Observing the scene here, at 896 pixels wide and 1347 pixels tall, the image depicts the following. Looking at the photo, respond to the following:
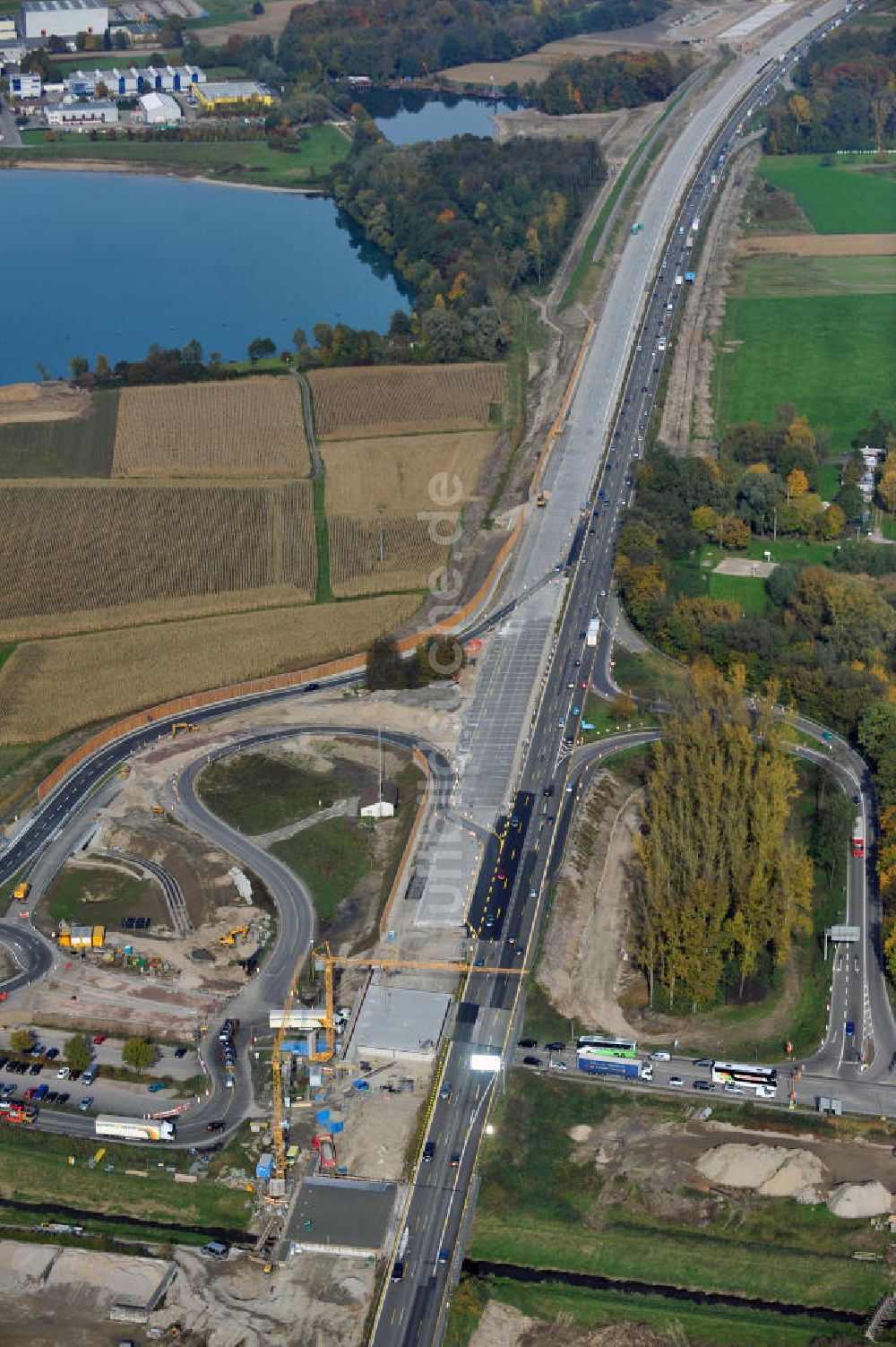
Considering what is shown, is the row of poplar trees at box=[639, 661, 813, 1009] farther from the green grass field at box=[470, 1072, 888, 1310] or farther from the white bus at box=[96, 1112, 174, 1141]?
the white bus at box=[96, 1112, 174, 1141]

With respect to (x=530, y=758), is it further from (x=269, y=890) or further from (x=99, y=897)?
(x=99, y=897)

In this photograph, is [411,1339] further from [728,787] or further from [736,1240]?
[728,787]

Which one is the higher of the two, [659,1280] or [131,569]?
[131,569]

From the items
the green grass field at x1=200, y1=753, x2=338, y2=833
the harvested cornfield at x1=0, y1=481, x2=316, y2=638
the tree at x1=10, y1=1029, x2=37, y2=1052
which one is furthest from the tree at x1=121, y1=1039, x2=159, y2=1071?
the harvested cornfield at x1=0, y1=481, x2=316, y2=638

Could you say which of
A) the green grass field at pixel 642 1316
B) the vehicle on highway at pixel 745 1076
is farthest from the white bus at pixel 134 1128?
the vehicle on highway at pixel 745 1076

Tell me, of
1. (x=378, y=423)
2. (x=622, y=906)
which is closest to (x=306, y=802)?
(x=622, y=906)
